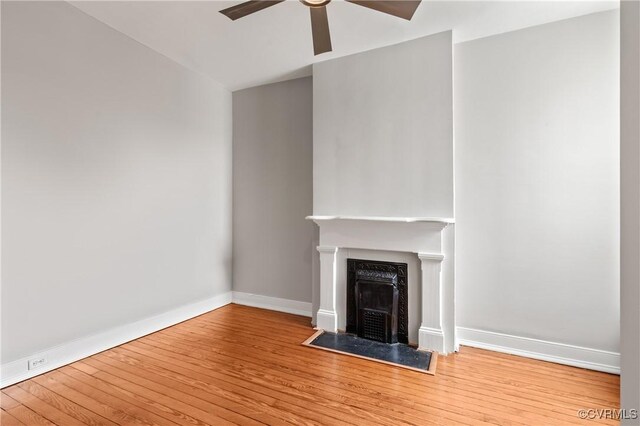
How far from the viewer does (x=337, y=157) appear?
136 inches

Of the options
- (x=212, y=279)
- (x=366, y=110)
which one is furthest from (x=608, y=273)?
(x=212, y=279)

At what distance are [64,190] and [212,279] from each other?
6.34ft

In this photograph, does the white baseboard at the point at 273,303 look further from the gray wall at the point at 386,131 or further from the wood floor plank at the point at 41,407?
the wood floor plank at the point at 41,407

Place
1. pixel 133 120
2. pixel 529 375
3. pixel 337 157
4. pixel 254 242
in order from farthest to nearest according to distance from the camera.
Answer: pixel 254 242
pixel 337 157
pixel 133 120
pixel 529 375

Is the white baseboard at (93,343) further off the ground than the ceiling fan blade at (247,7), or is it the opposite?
the ceiling fan blade at (247,7)

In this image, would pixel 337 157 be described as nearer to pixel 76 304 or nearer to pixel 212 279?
pixel 212 279

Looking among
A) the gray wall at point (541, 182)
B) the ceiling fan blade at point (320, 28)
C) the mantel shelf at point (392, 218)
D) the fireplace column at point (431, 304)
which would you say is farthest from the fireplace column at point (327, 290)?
the ceiling fan blade at point (320, 28)

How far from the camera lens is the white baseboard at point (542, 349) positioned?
2.61 meters

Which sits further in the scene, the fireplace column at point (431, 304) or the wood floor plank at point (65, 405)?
the fireplace column at point (431, 304)

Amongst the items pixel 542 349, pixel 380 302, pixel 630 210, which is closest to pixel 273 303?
pixel 380 302

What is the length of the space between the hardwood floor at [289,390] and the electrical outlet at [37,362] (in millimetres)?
98

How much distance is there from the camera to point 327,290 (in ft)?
11.3

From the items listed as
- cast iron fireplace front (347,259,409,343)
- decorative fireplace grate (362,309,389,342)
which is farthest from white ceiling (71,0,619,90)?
decorative fireplace grate (362,309,389,342)

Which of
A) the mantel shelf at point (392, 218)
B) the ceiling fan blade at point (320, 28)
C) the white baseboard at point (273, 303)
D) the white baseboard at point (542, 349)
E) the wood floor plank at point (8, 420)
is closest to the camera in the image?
the wood floor plank at point (8, 420)
